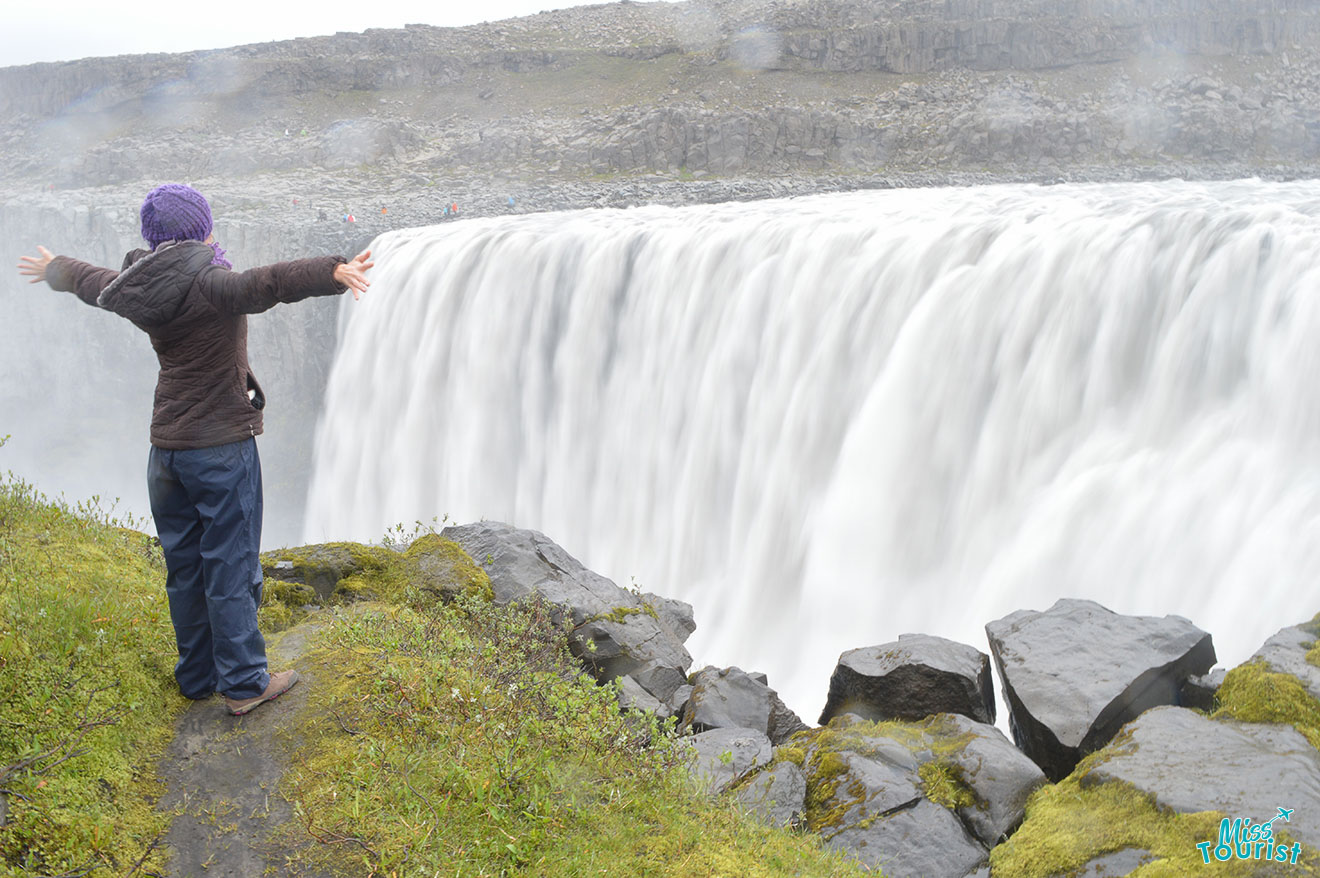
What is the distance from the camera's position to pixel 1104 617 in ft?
20.1

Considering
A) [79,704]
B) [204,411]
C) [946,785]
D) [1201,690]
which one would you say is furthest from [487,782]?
[1201,690]

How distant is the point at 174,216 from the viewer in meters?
3.91

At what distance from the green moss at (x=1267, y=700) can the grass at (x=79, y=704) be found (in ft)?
17.1

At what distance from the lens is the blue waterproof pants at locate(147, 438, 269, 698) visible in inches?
160

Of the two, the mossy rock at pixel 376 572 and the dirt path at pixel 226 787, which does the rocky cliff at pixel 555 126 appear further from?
the dirt path at pixel 226 787

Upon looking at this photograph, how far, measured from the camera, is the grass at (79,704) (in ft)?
10.2

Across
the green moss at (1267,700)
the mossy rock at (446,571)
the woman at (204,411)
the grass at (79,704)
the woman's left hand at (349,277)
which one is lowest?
the mossy rock at (446,571)

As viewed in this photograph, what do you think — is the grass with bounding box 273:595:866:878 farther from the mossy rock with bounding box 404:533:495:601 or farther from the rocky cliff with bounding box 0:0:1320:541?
the rocky cliff with bounding box 0:0:1320:541

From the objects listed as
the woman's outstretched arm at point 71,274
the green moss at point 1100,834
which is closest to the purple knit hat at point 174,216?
the woman's outstretched arm at point 71,274

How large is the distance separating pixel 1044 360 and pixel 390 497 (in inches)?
584

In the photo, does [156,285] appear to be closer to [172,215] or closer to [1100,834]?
[172,215]

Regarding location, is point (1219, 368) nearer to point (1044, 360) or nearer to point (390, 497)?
point (1044, 360)

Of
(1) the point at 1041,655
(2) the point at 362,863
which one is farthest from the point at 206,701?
(1) the point at 1041,655

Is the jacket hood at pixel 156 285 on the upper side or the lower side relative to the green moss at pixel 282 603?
upper
